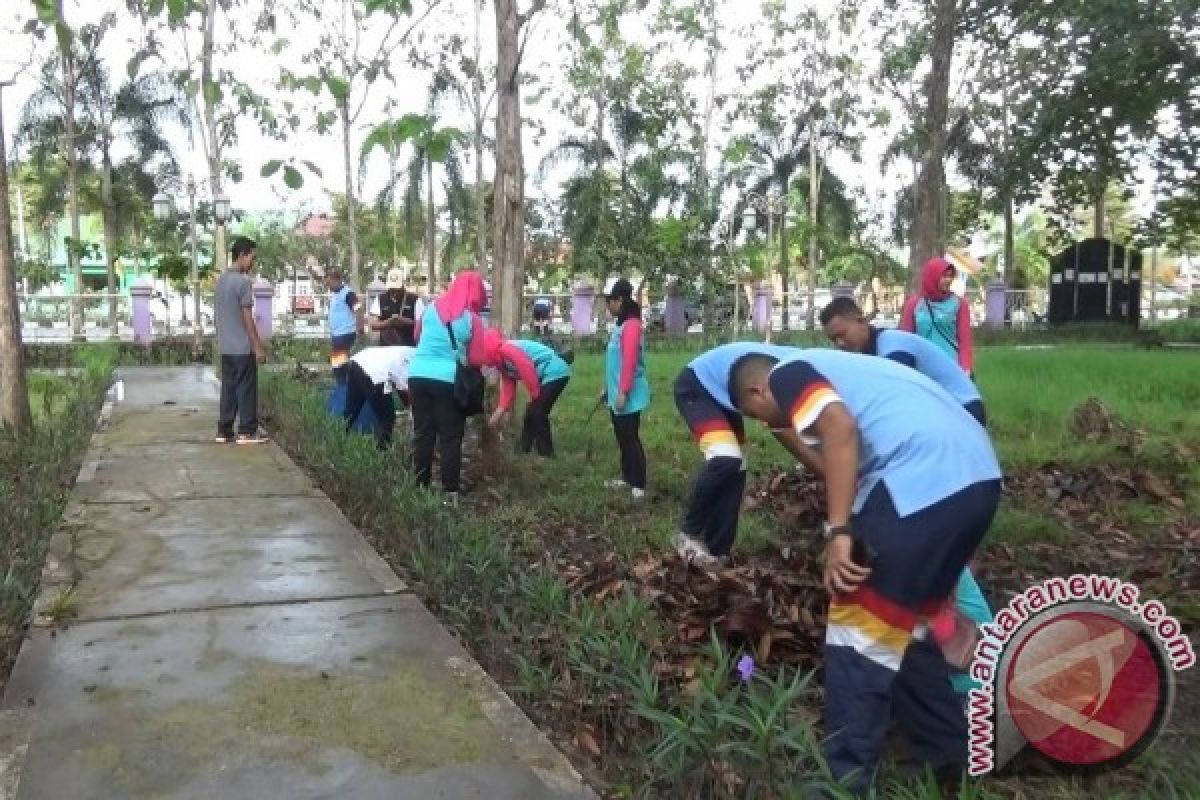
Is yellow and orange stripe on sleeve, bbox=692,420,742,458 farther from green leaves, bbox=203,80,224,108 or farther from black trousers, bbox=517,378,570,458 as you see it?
black trousers, bbox=517,378,570,458

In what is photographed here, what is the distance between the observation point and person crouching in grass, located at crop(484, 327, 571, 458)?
635 centimetres

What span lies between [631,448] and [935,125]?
259 inches

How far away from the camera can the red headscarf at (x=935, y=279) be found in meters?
6.01

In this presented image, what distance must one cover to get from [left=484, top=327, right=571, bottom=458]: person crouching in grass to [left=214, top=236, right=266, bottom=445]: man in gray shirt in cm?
191

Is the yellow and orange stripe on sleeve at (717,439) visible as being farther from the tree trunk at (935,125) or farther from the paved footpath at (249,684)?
the tree trunk at (935,125)

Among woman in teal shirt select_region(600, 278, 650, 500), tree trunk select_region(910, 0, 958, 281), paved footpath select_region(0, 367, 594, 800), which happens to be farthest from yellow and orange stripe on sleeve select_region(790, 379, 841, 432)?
tree trunk select_region(910, 0, 958, 281)

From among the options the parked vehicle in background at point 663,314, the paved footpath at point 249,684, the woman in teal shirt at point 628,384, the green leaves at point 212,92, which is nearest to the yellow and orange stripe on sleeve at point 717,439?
the paved footpath at point 249,684

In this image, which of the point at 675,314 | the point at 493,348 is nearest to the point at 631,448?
the point at 493,348

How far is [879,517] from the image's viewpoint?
2451 millimetres

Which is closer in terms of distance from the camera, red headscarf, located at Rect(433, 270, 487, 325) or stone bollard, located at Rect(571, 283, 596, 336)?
red headscarf, located at Rect(433, 270, 487, 325)

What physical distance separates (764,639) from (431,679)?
3.57 ft

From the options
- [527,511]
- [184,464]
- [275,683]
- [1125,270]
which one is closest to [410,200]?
[1125,270]

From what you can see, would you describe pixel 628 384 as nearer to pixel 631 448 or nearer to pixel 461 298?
pixel 631 448

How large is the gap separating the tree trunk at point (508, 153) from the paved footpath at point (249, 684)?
9.33 ft
